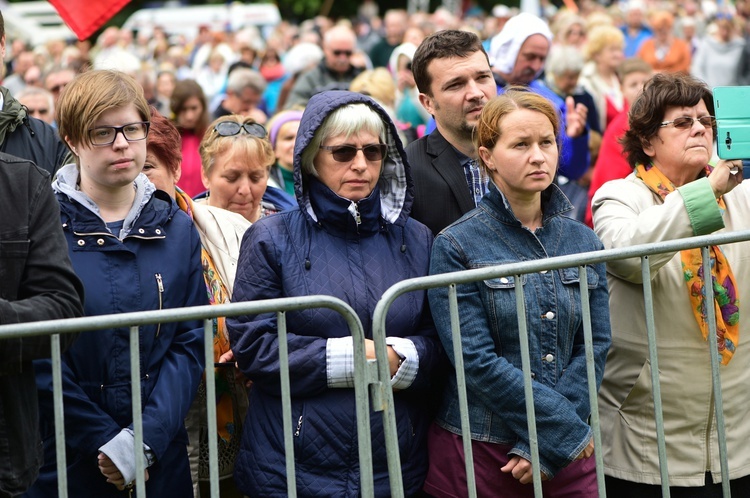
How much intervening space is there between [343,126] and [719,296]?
1563 mm

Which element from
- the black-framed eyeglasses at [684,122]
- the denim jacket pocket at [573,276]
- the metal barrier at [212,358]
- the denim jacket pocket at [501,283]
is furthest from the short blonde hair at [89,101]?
the black-framed eyeglasses at [684,122]

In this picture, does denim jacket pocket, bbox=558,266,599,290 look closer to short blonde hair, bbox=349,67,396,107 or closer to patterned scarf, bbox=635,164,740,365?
patterned scarf, bbox=635,164,740,365

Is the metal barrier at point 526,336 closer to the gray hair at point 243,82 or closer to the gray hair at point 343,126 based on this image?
the gray hair at point 343,126

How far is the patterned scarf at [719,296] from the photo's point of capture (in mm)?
4082

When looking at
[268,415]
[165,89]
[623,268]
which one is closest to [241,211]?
[268,415]

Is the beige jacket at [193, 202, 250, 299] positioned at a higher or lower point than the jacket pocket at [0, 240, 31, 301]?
lower

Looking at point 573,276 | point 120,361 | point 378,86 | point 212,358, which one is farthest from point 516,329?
point 378,86

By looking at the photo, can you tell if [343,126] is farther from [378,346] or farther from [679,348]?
[679,348]

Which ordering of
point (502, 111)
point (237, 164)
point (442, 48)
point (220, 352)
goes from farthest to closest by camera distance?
1. point (237, 164)
2. point (442, 48)
3. point (220, 352)
4. point (502, 111)

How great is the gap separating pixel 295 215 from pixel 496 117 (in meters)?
0.83

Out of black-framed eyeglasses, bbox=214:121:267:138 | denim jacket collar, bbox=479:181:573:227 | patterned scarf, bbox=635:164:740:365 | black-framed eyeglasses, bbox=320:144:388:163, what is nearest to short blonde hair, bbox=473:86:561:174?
denim jacket collar, bbox=479:181:573:227

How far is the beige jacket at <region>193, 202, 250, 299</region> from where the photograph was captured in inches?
175

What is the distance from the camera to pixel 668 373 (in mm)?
4105

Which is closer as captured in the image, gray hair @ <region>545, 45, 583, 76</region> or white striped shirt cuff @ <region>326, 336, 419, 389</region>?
white striped shirt cuff @ <region>326, 336, 419, 389</region>
